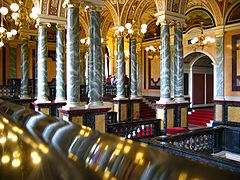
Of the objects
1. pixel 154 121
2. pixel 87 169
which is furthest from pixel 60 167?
pixel 154 121

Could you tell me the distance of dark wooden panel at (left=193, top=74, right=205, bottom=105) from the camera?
17.4 m

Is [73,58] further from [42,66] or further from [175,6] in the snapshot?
[175,6]

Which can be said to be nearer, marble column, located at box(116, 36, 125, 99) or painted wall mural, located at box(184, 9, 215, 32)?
marble column, located at box(116, 36, 125, 99)

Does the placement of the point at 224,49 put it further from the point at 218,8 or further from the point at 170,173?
the point at 170,173

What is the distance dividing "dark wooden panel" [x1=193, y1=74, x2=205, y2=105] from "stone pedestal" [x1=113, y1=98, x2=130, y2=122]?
594 cm

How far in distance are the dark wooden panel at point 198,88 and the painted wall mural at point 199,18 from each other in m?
3.62

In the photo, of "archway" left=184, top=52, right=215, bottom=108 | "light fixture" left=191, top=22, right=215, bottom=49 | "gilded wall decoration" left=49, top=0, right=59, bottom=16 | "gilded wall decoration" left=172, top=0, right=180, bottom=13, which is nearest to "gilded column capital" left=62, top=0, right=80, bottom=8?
"gilded wall decoration" left=49, top=0, right=59, bottom=16

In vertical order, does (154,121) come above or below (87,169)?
below

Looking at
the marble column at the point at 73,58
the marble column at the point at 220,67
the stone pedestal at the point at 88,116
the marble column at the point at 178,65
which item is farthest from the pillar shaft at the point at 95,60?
the marble column at the point at 220,67

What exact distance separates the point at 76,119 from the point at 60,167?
6731 mm

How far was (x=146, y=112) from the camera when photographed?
1622 cm

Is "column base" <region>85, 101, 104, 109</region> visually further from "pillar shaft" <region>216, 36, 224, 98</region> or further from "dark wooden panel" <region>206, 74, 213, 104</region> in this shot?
"dark wooden panel" <region>206, 74, 213, 104</region>

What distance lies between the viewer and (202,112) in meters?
16.4

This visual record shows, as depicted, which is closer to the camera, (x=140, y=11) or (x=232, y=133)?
(x=232, y=133)
